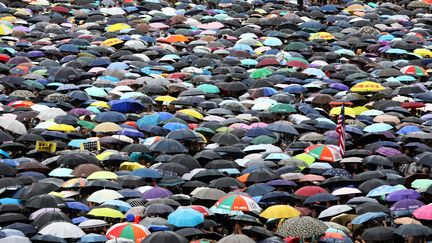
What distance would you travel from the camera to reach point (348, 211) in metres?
21.3

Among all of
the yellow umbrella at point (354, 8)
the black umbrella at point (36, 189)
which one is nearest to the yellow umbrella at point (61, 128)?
the black umbrella at point (36, 189)

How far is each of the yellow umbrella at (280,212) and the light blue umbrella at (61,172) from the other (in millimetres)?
5076

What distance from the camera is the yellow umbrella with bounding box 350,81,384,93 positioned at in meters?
31.4

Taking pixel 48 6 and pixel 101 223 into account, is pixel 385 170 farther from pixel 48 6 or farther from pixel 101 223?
pixel 48 6

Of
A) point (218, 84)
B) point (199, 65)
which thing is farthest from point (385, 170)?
point (199, 65)

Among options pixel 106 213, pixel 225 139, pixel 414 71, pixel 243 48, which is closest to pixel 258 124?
pixel 225 139

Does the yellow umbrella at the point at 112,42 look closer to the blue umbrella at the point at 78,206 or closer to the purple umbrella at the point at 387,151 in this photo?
the purple umbrella at the point at 387,151

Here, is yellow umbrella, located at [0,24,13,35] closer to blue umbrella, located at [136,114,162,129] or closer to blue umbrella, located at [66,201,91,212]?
blue umbrella, located at [136,114,162,129]

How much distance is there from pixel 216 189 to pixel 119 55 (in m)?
14.7

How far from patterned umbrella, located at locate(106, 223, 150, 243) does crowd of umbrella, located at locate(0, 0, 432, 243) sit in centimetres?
2

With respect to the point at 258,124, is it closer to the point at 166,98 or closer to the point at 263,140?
the point at 263,140

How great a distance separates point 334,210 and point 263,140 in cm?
589

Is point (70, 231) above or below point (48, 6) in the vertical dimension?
above

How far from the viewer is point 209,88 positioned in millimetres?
32031
